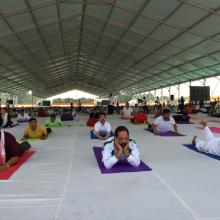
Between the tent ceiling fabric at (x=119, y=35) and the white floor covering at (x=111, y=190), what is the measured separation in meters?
8.41

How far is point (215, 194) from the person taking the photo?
3459 mm

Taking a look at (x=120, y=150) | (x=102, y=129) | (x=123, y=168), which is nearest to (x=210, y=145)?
(x=123, y=168)

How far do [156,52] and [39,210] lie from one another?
1777cm

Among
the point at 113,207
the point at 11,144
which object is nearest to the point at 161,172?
the point at 113,207

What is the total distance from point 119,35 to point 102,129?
1133cm

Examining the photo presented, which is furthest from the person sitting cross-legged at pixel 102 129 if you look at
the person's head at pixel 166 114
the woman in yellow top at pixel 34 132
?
the person's head at pixel 166 114

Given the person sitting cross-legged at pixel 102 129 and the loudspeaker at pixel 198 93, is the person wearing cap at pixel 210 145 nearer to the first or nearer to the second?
the person sitting cross-legged at pixel 102 129

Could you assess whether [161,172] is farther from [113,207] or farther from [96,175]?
[113,207]

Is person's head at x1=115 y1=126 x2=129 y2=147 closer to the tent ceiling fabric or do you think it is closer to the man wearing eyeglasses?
the man wearing eyeglasses

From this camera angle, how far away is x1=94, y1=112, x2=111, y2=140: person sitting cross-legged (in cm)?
793

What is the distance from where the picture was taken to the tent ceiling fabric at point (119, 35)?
13.0 metres

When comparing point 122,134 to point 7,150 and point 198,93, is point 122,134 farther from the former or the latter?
point 198,93

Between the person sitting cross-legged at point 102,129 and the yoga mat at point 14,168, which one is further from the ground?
the person sitting cross-legged at point 102,129

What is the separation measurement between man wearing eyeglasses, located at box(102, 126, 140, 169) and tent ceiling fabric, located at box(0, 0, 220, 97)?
8579mm
